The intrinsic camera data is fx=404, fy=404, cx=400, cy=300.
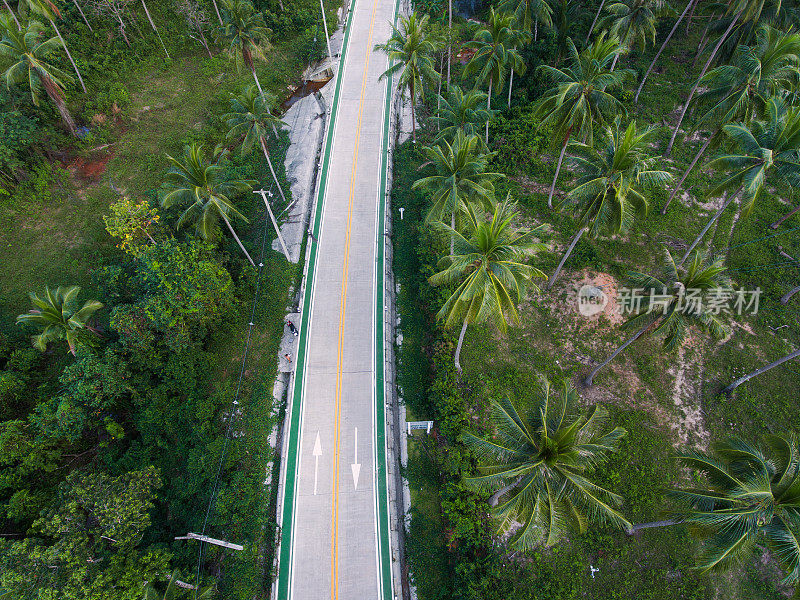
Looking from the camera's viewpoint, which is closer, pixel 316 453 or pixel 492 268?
pixel 492 268

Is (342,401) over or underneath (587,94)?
underneath

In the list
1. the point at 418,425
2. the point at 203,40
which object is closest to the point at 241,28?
the point at 203,40

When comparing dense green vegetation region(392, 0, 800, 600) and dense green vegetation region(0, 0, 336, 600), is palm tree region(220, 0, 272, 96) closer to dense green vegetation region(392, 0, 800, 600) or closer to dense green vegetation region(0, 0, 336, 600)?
dense green vegetation region(0, 0, 336, 600)

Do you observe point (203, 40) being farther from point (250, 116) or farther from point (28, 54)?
point (250, 116)

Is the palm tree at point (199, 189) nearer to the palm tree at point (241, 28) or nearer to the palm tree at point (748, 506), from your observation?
the palm tree at point (241, 28)

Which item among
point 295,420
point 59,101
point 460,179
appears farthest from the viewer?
Result: point 59,101

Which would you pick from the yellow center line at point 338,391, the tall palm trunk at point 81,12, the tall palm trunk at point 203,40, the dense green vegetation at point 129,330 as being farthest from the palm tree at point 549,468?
the tall palm trunk at point 81,12

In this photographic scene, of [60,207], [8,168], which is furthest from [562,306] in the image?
[8,168]

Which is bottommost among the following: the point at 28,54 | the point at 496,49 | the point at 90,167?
the point at 90,167
